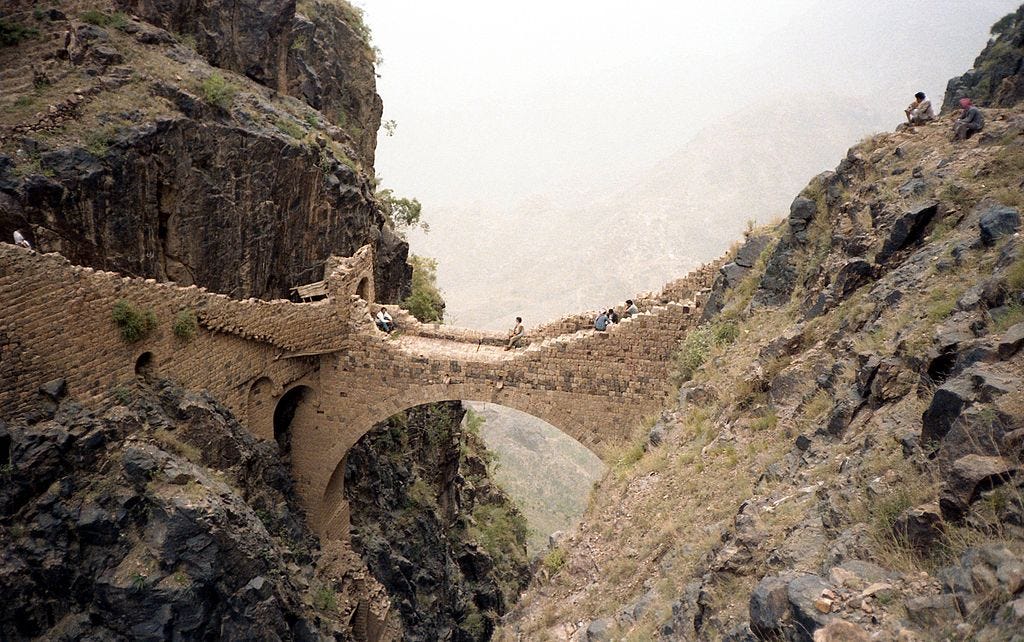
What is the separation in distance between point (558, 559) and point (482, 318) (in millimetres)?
89736

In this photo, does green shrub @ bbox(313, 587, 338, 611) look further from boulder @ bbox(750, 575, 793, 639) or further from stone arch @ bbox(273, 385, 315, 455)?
boulder @ bbox(750, 575, 793, 639)

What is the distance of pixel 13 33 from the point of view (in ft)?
55.5

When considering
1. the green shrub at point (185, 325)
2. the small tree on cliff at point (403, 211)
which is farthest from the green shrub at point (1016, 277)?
the small tree on cliff at point (403, 211)

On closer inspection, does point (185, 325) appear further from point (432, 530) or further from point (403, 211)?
point (403, 211)

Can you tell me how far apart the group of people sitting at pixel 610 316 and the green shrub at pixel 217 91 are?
1182 centimetres

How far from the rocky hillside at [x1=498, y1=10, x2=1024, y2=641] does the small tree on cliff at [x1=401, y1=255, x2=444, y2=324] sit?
48.4ft

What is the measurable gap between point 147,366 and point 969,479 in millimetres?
14115

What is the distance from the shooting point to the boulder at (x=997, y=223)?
837 centimetres

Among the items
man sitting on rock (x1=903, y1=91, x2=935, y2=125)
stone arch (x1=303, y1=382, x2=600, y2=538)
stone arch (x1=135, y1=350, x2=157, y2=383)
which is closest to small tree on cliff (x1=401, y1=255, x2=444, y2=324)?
stone arch (x1=303, y1=382, x2=600, y2=538)

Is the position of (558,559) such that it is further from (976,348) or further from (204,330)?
(204,330)

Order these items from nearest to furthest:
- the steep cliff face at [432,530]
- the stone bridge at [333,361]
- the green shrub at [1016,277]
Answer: the green shrub at [1016,277] < the stone bridge at [333,361] < the steep cliff face at [432,530]

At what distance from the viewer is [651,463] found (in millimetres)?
12484

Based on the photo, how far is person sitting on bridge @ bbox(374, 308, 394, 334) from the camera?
61.8 feet

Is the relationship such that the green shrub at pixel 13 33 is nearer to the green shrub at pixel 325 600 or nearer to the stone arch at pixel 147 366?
the stone arch at pixel 147 366
